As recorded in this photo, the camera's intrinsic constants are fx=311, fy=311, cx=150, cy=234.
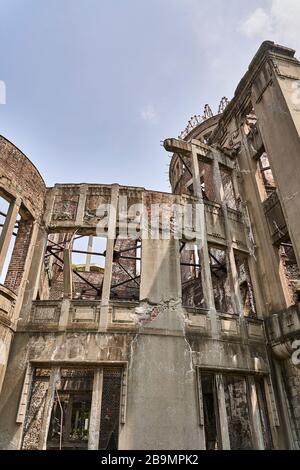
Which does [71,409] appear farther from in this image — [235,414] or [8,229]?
[8,229]

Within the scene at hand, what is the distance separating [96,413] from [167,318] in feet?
9.65

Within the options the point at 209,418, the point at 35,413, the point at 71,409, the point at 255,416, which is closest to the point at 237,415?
the point at 209,418

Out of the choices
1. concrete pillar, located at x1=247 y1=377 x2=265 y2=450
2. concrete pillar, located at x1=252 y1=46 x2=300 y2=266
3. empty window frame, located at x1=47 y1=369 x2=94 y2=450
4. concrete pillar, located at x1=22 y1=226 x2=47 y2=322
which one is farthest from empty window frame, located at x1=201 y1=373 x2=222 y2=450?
concrete pillar, located at x1=22 y1=226 x2=47 y2=322

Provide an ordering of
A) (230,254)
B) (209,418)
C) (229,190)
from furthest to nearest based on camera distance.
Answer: (229,190), (209,418), (230,254)

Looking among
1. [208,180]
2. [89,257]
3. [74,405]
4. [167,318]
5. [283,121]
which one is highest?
[208,180]

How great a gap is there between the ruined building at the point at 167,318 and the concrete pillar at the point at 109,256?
1.3 inches

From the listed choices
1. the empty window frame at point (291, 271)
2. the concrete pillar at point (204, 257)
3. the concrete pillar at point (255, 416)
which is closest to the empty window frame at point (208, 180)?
the concrete pillar at point (204, 257)

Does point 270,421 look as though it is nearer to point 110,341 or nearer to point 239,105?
point 110,341

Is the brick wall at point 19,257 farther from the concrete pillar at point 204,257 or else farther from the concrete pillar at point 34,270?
the concrete pillar at point 204,257

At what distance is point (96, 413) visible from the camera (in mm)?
7430

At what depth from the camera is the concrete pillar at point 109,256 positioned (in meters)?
8.60

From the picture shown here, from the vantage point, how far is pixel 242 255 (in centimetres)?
1121

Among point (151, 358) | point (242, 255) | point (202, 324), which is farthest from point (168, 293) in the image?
point (242, 255)

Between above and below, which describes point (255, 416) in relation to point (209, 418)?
below
